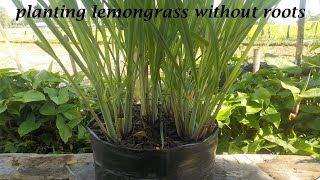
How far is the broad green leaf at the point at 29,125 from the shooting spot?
102 cm

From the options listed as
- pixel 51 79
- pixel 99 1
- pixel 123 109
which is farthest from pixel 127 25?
pixel 51 79

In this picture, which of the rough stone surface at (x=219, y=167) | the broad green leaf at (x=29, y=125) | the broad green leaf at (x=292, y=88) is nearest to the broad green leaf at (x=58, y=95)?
the broad green leaf at (x=29, y=125)

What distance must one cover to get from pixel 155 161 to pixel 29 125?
0.70m

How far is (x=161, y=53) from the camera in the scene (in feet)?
1.56

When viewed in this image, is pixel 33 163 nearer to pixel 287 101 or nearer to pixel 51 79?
pixel 51 79

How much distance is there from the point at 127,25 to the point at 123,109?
17 centimetres

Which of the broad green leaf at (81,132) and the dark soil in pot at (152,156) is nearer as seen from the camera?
the dark soil in pot at (152,156)

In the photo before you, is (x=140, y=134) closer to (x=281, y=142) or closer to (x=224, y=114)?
(x=224, y=114)

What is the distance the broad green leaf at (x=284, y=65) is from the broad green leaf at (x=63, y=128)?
0.86 meters

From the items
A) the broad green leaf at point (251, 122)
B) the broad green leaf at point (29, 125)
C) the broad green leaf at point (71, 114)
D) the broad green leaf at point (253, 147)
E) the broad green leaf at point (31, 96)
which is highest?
the broad green leaf at point (31, 96)

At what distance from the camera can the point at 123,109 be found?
563 millimetres

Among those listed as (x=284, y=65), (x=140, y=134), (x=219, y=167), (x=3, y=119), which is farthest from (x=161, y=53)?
(x=284, y=65)

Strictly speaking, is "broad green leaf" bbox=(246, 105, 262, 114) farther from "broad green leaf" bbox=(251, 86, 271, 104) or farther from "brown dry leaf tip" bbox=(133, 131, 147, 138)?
"brown dry leaf tip" bbox=(133, 131, 147, 138)

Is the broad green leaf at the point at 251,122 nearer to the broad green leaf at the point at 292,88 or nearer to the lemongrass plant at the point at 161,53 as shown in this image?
the broad green leaf at the point at 292,88
